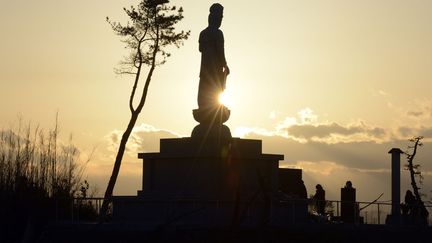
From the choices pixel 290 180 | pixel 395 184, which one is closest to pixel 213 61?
pixel 395 184

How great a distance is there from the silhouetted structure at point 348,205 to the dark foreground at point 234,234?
2.26m

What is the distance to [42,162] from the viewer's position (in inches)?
1220

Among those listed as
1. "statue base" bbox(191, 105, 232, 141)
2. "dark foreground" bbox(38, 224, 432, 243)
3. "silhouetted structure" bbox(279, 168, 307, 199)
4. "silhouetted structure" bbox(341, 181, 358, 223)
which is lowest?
"dark foreground" bbox(38, 224, 432, 243)

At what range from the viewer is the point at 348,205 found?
30078mm

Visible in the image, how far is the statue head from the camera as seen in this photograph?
29.8 meters

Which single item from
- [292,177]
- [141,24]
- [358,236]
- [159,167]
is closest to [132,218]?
[159,167]

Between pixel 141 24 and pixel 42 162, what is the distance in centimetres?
979

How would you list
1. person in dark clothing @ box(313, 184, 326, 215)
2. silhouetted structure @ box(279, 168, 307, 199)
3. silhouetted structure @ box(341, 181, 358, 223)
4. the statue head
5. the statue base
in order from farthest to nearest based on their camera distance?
silhouetted structure @ box(279, 168, 307, 199) → the statue head → person in dark clothing @ box(313, 184, 326, 215) → the statue base → silhouetted structure @ box(341, 181, 358, 223)

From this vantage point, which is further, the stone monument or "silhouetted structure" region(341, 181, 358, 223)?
"silhouetted structure" region(341, 181, 358, 223)

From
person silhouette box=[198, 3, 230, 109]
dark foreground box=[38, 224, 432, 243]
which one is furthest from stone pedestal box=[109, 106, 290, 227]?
dark foreground box=[38, 224, 432, 243]

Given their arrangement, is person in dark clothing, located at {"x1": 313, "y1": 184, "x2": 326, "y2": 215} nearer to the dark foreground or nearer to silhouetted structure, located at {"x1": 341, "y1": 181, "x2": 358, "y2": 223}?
silhouetted structure, located at {"x1": 341, "y1": 181, "x2": 358, "y2": 223}

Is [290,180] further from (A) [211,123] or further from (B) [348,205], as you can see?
(A) [211,123]

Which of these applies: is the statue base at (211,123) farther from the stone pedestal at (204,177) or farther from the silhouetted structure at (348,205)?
the silhouetted structure at (348,205)

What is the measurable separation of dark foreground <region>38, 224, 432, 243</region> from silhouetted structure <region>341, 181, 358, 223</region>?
7.42 ft
